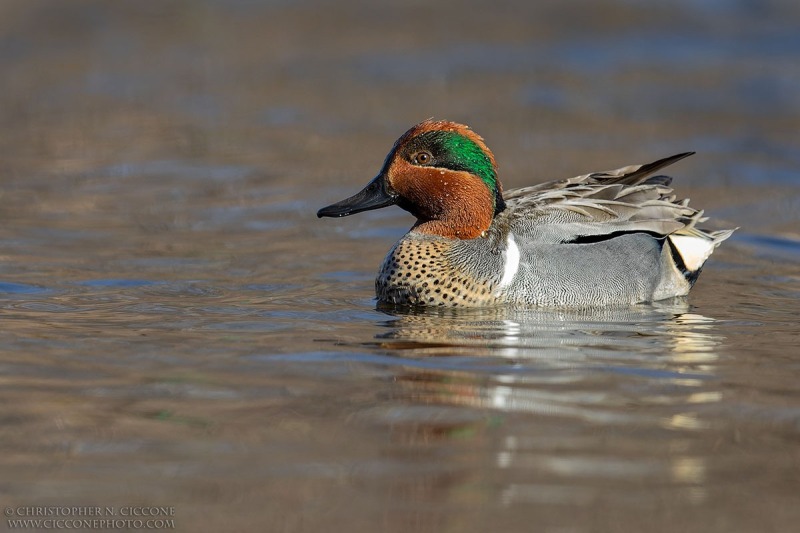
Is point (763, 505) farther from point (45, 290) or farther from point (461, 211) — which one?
point (45, 290)

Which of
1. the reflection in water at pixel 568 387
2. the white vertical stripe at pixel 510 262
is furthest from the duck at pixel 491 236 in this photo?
the reflection in water at pixel 568 387

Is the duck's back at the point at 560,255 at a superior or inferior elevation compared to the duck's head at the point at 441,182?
inferior

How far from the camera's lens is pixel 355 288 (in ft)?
28.9

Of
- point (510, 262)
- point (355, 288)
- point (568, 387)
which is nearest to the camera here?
point (568, 387)

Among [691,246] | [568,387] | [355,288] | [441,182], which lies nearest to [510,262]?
[441,182]

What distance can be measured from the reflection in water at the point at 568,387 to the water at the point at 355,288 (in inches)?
0.8

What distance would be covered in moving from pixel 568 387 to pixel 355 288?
2.92 meters

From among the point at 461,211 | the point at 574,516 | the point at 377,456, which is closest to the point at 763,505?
the point at 574,516

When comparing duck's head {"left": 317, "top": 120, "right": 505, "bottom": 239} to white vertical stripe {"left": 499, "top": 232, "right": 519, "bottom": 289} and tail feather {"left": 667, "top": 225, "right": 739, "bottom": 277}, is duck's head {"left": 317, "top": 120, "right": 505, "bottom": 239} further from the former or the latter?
tail feather {"left": 667, "top": 225, "right": 739, "bottom": 277}

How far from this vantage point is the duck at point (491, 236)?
812 cm

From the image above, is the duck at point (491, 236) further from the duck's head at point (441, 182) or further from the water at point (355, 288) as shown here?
the water at point (355, 288)

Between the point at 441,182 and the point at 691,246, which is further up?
the point at 441,182

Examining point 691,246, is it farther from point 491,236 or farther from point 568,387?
point 568,387

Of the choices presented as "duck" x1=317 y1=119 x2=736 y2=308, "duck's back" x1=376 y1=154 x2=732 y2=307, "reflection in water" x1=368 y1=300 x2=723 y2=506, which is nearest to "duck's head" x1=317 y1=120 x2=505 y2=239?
"duck" x1=317 y1=119 x2=736 y2=308
